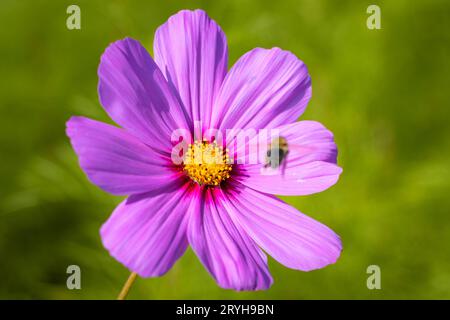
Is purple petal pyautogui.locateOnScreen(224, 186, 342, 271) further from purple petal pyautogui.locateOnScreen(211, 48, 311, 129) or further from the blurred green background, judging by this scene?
the blurred green background

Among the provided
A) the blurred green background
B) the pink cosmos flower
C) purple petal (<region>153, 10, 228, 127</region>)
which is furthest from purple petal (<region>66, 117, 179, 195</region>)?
the blurred green background

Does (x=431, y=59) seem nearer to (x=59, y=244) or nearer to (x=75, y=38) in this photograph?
(x=75, y=38)

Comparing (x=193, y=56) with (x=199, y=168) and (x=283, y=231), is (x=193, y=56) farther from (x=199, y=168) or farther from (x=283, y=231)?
(x=283, y=231)

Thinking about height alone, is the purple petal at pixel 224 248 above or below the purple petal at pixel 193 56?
below

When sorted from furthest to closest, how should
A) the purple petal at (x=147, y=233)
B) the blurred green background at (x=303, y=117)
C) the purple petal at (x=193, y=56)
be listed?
the blurred green background at (x=303, y=117), the purple petal at (x=193, y=56), the purple petal at (x=147, y=233)

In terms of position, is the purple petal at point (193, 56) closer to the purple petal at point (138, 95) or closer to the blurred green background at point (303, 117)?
the purple petal at point (138, 95)

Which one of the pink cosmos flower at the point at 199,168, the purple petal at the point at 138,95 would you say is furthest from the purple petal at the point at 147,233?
the purple petal at the point at 138,95
